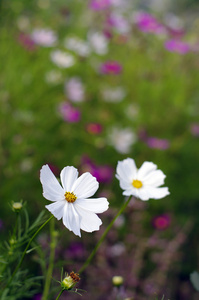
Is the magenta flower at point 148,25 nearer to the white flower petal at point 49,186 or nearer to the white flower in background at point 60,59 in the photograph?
the white flower in background at point 60,59

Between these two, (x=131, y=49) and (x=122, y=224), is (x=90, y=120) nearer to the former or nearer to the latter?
(x=122, y=224)

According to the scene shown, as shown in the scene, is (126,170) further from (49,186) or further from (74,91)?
(74,91)

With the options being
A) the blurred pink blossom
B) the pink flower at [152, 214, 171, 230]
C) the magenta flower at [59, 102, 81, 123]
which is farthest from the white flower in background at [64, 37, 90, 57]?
the pink flower at [152, 214, 171, 230]

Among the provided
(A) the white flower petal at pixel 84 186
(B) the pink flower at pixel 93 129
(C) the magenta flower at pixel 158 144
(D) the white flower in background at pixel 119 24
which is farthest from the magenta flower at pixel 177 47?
(A) the white flower petal at pixel 84 186

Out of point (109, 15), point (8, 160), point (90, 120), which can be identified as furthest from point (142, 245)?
point (109, 15)

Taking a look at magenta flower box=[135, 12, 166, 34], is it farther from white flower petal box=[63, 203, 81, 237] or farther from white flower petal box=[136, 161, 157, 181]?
white flower petal box=[63, 203, 81, 237]

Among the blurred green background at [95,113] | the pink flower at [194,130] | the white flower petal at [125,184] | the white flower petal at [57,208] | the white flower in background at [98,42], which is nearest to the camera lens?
the white flower petal at [57,208]

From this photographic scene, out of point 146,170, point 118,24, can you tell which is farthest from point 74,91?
point 146,170
